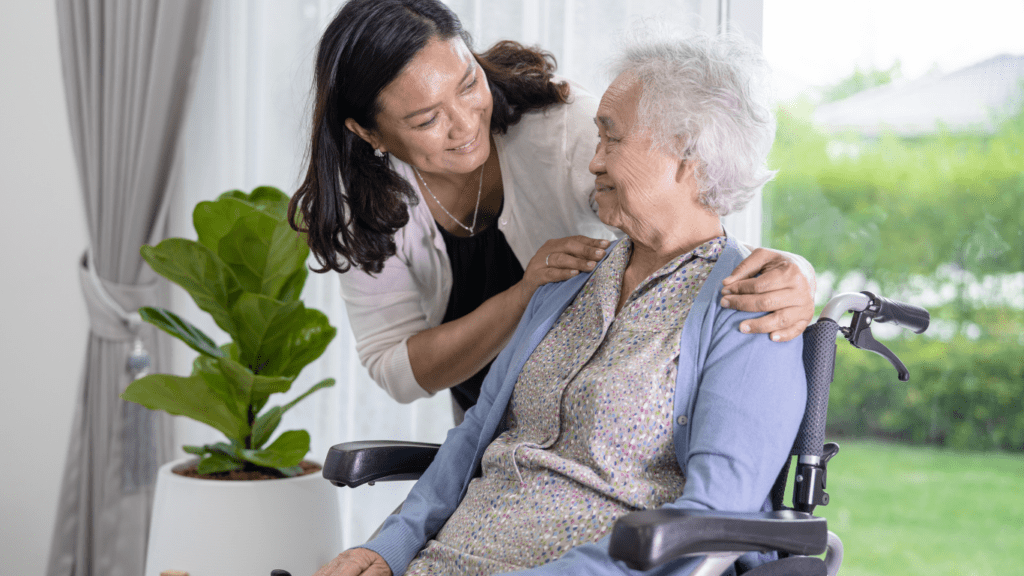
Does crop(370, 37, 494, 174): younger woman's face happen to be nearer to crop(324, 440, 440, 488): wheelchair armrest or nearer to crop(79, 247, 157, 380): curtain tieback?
crop(324, 440, 440, 488): wheelchair armrest

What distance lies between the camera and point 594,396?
122cm

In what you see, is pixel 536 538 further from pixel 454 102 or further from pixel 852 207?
pixel 852 207

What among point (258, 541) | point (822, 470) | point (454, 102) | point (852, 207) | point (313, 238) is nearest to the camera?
point (822, 470)

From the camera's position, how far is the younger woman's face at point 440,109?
140cm

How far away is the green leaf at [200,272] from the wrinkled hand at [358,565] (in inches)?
34.5

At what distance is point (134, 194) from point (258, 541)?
132cm

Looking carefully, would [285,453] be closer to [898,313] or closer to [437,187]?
[437,187]

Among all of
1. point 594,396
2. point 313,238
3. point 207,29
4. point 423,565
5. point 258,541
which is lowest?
point 258,541

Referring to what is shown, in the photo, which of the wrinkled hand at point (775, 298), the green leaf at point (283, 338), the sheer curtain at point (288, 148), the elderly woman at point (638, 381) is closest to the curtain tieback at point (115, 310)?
the sheer curtain at point (288, 148)

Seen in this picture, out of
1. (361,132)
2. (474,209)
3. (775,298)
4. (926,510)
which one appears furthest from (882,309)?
(926,510)

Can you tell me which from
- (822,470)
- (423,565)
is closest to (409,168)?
(423,565)

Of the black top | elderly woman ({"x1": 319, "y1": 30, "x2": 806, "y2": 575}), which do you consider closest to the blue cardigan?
elderly woman ({"x1": 319, "y1": 30, "x2": 806, "y2": 575})

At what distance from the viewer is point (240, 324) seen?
1.97 meters

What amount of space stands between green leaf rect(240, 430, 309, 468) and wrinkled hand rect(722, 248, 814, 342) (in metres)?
1.17
